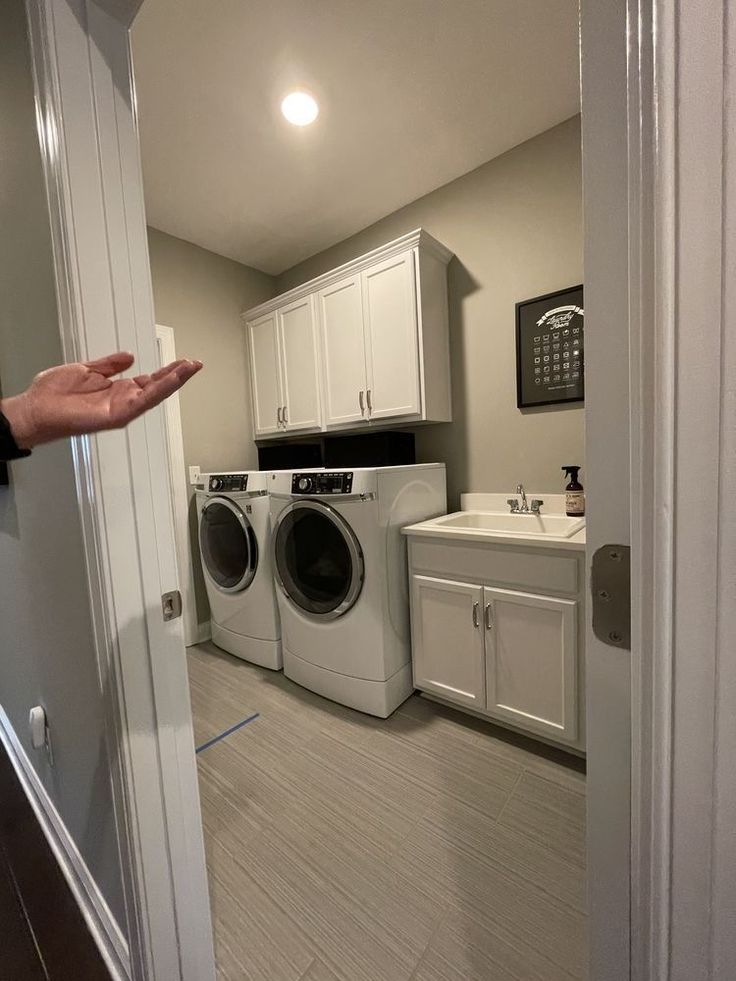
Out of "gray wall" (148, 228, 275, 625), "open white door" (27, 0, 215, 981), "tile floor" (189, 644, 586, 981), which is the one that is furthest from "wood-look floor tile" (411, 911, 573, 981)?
"gray wall" (148, 228, 275, 625)

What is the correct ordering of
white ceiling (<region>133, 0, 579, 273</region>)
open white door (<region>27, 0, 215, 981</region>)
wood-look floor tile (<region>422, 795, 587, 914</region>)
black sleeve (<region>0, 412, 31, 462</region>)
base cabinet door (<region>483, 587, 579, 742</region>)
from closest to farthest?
black sleeve (<region>0, 412, 31, 462</region>), open white door (<region>27, 0, 215, 981</region>), wood-look floor tile (<region>422, 795, 587, 914</region>), white ceiling (<region>133, 0, 579, 273</region>), base cabinet door (<region>483, 587, 579, 742</region>)

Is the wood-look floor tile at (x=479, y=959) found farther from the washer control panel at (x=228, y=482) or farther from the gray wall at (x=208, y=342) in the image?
the gray wall at (x=208, y=342)

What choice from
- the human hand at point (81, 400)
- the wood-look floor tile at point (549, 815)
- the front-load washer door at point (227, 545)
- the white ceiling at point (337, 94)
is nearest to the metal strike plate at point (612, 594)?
the human hand at point (81, 400)

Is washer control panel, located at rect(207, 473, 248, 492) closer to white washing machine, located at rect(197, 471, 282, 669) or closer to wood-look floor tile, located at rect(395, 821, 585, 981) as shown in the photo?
white washing machine, located at rect(197, 471, 282, 669)

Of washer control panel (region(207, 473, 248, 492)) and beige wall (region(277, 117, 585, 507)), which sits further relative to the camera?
washer control panel (region(207, 473, 248, 492))

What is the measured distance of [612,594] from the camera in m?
0.37

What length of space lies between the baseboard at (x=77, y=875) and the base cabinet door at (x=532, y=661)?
1.32 meters

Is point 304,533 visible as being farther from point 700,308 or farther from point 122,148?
point 700,308

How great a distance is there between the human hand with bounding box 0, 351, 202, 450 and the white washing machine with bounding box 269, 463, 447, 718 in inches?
50.6

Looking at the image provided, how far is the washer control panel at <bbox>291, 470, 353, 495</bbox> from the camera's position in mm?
1854

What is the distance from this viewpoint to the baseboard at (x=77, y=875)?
3.03 feet

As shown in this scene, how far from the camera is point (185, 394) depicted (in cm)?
267

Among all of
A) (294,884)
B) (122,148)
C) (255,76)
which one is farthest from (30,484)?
(255,76)

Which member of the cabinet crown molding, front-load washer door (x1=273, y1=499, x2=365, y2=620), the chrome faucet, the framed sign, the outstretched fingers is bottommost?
front-load washer door (x1=273, y1=499, x2=365, y2=620)
